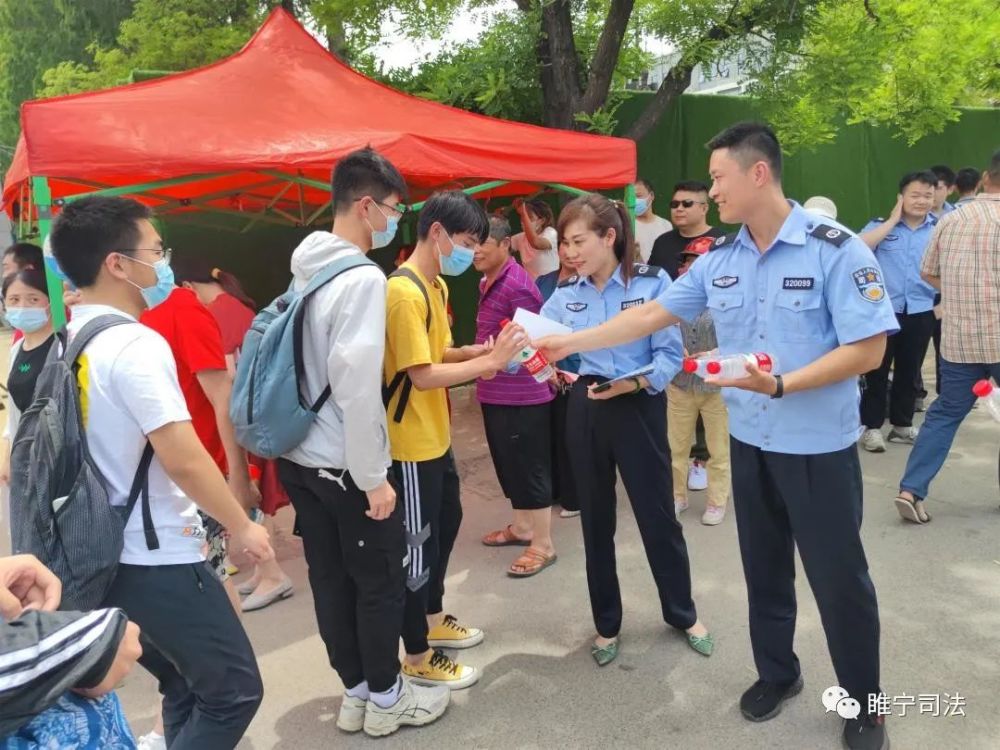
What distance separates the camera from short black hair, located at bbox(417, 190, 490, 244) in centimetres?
254

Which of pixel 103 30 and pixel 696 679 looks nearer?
pixel 696 679

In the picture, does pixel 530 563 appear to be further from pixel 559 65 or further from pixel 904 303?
pixel 559 65

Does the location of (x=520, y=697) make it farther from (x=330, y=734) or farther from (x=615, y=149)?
(x=615, y=149)

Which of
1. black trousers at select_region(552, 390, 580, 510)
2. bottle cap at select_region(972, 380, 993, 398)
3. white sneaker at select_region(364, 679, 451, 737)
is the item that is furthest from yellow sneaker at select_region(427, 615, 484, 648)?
bottle cap at select_region(972, 380, 993, 398)

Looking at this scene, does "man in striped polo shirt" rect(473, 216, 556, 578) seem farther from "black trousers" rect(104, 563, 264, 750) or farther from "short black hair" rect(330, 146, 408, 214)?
"black trousers" rect(104, 563, 264, 750)

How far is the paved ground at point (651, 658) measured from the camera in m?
2.43

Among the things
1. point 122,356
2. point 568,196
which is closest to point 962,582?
point 122,356

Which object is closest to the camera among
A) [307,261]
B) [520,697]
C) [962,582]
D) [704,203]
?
[307,261]

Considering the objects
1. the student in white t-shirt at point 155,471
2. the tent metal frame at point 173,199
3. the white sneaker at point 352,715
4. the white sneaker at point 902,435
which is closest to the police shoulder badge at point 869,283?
the tent metal frame at point 173,199

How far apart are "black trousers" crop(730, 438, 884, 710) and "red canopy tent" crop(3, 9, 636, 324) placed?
2.40 meters

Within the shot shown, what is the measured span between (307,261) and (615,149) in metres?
2.94

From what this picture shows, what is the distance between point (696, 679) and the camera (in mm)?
2699

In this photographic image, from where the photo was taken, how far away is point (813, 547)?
2193 mm

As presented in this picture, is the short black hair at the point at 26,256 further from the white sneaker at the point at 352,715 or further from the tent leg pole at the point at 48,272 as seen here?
the white sneaker at the point at 352,715
